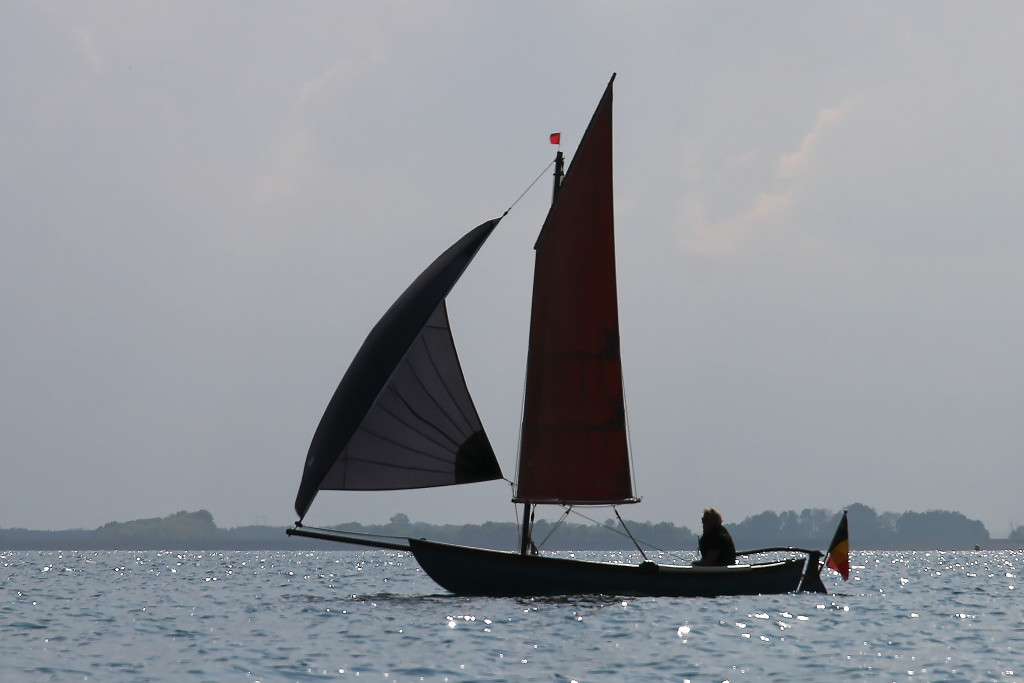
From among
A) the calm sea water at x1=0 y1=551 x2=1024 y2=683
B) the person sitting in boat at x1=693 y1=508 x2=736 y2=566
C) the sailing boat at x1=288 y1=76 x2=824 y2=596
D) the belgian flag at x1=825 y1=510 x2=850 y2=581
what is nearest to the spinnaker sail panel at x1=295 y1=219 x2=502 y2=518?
the sailing boat at x1=288 y1=76 x2=824 y2=596

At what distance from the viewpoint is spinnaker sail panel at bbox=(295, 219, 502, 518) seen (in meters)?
23.6

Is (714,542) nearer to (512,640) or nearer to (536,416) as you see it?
(536,416)

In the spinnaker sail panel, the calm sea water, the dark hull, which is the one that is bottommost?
the calm sea water

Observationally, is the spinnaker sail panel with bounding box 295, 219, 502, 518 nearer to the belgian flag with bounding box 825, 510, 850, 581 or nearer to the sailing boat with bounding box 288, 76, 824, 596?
the sailing boat with bounding box 288, 76, 824, 596

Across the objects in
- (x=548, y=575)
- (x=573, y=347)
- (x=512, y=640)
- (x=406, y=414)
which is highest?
(x=573, y=347)

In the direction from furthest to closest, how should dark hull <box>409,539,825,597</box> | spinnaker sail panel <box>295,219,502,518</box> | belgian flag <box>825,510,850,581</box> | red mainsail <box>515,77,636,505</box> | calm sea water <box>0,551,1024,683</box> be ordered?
belgian flag <box>825,510,850,581</box> → red mainsail <box>515,77,636,505</box> → dark hull <box>409,539,825,597</box> → spinnaker sail panel <box>295,219,502,518</box> → calm sea water <box>0,551,1024,683</box>

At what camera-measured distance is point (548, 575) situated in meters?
24.2

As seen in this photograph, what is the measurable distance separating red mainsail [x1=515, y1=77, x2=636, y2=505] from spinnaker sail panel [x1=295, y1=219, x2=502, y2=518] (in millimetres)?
1576

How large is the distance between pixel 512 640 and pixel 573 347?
8.07 meters

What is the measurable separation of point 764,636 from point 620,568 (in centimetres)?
457

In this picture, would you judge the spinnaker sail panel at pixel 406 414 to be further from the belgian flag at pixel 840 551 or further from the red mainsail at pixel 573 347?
the belgian flag at pixel 840 551

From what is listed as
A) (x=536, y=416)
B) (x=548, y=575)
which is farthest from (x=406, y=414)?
(x=548, y=575)

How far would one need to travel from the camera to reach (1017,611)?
29.2 metres

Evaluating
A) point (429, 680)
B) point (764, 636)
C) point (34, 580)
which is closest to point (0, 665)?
point (429, 680)
